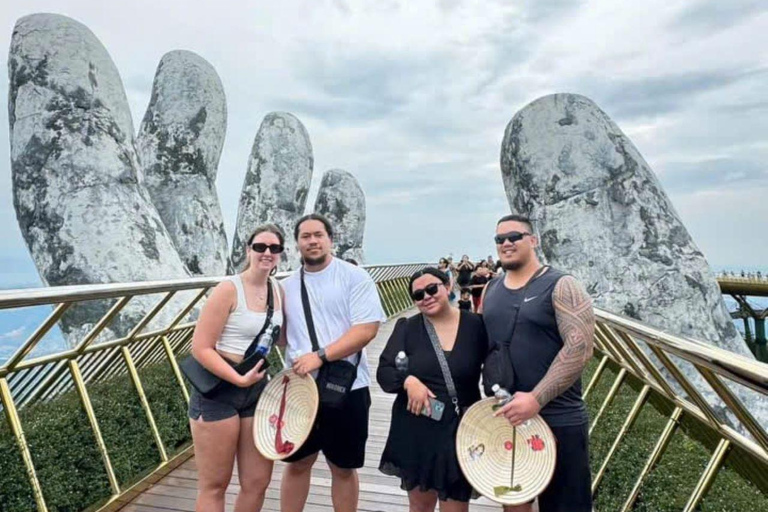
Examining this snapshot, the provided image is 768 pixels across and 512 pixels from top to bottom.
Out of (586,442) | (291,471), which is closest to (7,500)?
(291,471)

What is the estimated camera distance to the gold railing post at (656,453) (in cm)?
270

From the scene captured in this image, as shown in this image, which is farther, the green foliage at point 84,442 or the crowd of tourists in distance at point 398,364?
the green foliage at point 84,442

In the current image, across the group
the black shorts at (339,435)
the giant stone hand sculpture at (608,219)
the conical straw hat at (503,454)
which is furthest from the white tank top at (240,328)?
the giant stone hand sculpture at (608,219)

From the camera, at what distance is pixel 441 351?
2.09 meters

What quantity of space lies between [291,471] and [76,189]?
610 cm

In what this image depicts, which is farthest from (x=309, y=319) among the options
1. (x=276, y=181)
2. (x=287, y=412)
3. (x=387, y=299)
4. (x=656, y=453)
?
(x=276, y=181)

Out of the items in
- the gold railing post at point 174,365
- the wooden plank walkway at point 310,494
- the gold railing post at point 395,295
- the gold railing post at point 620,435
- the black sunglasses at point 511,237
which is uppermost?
the black sunglasses at point 511,237

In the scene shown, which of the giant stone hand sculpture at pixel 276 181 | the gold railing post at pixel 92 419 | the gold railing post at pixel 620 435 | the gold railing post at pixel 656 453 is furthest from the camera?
the giant stone hand sculpture at pixel 276 181

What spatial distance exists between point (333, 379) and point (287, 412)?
0.23 meters

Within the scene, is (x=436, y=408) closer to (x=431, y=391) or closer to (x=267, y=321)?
(x=431, y=391)

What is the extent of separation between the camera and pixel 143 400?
3.42 meters

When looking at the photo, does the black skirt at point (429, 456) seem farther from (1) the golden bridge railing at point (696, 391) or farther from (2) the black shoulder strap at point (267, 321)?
(1) the golden bridge railing at point (696, 391)

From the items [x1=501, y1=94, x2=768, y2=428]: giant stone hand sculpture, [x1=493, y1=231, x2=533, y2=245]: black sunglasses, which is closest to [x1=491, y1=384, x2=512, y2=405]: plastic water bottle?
[x1=493, y1=231, x2=533, y2=245]: black sunglasses

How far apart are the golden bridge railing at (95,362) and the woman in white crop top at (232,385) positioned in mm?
660
